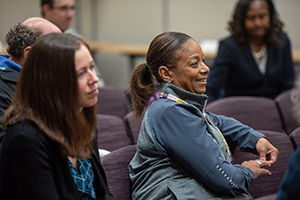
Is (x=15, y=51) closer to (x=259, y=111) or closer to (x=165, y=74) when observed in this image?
(x=165, y=74)

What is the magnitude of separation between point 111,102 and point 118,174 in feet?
4.56

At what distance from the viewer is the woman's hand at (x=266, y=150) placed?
171cm

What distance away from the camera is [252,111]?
2.61 metres

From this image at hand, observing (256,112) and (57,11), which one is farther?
(57,11)

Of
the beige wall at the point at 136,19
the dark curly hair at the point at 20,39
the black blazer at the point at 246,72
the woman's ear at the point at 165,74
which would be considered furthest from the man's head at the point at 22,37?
the beige wall at the point at 136,19

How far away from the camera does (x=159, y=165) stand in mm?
1580

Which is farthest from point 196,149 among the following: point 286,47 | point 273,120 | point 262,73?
point 286,47

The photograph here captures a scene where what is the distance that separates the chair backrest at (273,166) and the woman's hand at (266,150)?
12 centimetres

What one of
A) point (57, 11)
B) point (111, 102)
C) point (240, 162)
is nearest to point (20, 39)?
point (240, 162)

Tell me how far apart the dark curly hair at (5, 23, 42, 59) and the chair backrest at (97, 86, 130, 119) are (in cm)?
121

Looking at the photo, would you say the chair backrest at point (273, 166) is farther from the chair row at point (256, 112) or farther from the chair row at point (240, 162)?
the chair row at point (256, 112)

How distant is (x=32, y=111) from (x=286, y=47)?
8.53 feet

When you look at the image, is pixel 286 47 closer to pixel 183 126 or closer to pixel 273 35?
pixel 273 35

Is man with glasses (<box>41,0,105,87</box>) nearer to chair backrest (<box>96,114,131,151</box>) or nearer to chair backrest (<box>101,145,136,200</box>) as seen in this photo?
chair backrest (<box>96,114,131,151</box>)
